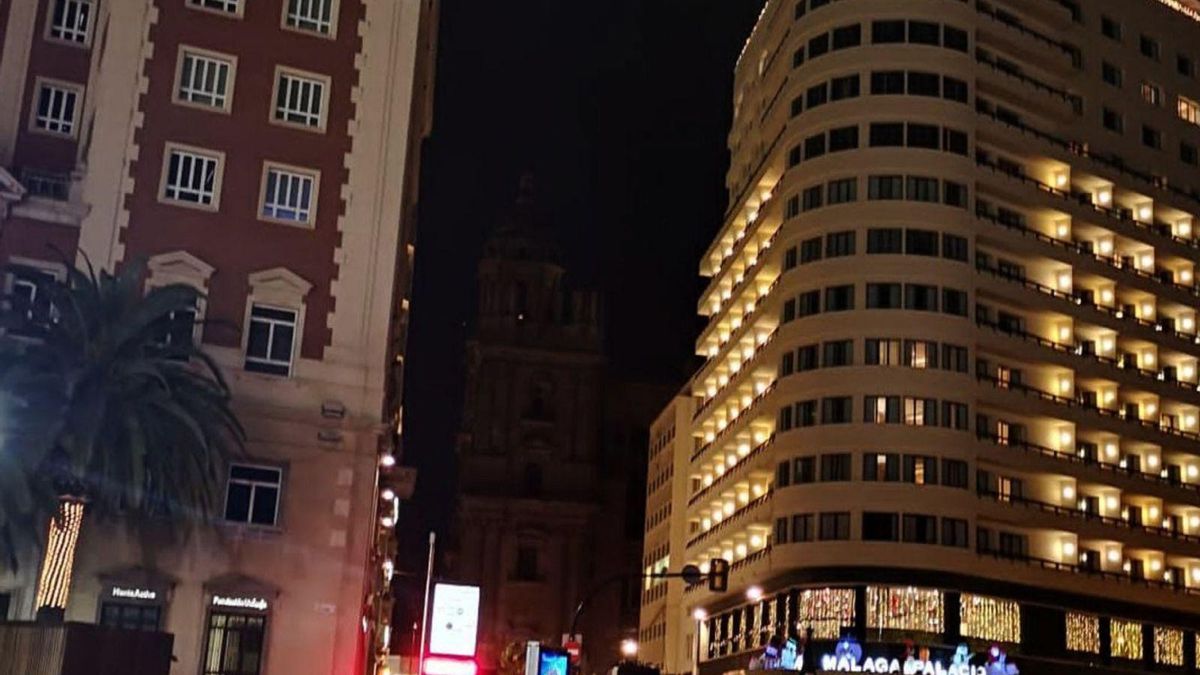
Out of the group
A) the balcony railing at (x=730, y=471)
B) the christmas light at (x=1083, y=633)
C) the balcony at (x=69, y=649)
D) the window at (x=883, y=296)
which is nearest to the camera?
the balcony at (x=69, y=649)

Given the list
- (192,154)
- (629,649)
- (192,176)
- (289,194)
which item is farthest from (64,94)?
(629,649)

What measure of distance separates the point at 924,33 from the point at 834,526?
104ft

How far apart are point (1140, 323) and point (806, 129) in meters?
25.8

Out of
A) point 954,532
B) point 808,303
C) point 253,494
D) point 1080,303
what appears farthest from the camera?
point 1080,303

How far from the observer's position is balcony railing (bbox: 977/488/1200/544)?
256ft

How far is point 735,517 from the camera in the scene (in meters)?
90.9

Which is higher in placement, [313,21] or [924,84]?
[924,84]

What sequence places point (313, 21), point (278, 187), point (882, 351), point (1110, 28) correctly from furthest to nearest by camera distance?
1. point (1110, 28)
2. point (882, 351)
3. point (313, 21)
4. point (278, 187)

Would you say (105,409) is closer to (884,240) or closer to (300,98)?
(300,98)

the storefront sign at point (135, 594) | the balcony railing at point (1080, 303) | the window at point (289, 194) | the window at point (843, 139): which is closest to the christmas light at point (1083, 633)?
the balcony railing at point (1080, 303)

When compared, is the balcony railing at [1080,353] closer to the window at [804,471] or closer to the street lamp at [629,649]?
the window at [804,471]

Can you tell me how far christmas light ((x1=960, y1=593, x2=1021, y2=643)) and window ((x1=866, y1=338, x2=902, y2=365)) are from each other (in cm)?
1413

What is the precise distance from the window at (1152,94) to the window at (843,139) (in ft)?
81.6

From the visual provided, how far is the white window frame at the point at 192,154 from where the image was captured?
4003 cm
